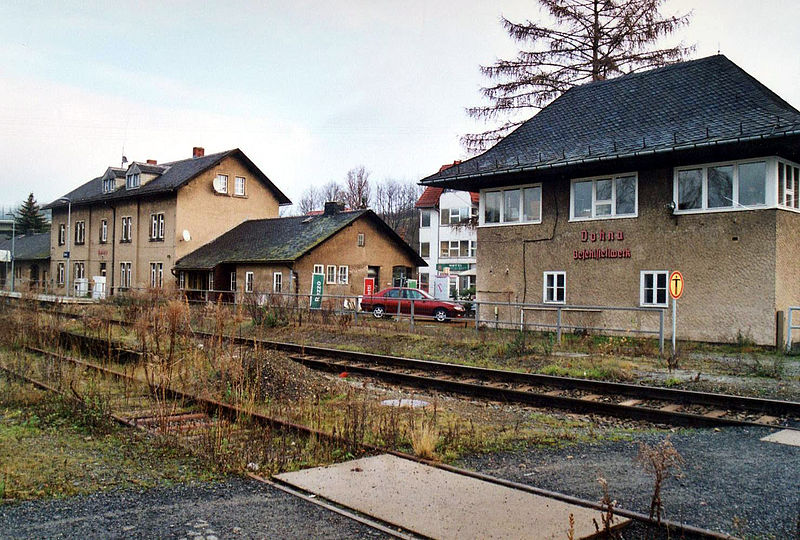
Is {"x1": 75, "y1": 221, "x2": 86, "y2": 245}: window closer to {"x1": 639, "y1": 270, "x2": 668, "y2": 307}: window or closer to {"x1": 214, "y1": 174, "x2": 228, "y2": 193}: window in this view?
{"x1": 214, "y1": 174, "x2": 228, "y2": 193}: window

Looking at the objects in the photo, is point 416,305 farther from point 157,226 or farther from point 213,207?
point 157,226

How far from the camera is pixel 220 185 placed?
44.8 metres

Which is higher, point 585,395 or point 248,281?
point 248,281

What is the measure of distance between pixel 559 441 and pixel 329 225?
31.6 m

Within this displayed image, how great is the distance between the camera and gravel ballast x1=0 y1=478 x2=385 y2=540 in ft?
15.7

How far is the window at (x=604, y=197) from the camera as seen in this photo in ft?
69.8

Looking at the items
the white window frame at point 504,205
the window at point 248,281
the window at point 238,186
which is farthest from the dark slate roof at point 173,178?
the white window frame at point 504,205

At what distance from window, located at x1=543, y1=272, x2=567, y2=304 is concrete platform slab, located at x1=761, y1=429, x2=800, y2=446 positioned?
14.5 m

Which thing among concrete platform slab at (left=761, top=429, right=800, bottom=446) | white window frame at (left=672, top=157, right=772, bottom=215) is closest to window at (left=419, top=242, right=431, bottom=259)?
white window frame at (left=672, top=157, right=772, bottom=215)

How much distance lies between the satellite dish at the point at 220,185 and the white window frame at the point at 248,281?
885 centimetres

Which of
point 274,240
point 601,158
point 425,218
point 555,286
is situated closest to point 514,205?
point 555,286

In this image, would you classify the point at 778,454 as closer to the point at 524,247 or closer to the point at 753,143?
the point at 753,143

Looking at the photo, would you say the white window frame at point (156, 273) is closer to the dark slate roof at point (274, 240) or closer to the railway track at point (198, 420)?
the dark slate roof at point (274, 240)

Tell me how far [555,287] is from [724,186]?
20.3 ft
